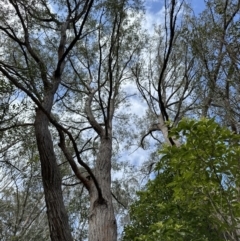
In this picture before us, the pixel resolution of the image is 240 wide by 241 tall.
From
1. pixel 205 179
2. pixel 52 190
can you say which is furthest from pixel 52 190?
pixel 205 179

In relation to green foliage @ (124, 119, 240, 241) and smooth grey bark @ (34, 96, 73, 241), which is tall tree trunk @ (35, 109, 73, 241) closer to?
smooth grey bark @ (34, 96, 73, 241)

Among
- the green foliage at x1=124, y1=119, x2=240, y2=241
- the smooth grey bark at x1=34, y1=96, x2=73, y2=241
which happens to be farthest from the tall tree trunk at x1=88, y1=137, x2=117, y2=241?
the green foliage at x1=124, y1=119, x2=240, y2=241

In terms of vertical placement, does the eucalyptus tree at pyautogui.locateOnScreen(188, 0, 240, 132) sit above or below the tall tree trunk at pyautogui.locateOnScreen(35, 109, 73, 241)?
above

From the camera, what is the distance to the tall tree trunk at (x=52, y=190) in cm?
285

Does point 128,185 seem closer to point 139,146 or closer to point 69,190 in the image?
point 139,146

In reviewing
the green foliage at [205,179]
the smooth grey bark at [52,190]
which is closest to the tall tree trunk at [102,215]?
the smooth grey bark at [52,190]

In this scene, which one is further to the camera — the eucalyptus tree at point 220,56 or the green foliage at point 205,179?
the eucalyptus tree at point 220,56

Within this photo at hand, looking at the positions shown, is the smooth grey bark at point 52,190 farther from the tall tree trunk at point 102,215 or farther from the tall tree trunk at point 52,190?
the tall tree trunk at point 102,215

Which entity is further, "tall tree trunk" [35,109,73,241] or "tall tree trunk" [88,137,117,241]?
"tall tree trunk" [88,137,117,241]

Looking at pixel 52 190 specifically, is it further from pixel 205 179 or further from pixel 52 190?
pixel 205 179

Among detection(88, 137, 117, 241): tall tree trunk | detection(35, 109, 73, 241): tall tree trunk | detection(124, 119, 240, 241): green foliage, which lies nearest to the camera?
detection(124, 119, 240, 241): green foliage

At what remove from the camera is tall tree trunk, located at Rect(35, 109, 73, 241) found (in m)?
2.85

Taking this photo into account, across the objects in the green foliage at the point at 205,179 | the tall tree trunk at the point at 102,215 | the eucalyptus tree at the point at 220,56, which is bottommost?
the green foliage at the point at 205,179

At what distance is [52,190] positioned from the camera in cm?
308
